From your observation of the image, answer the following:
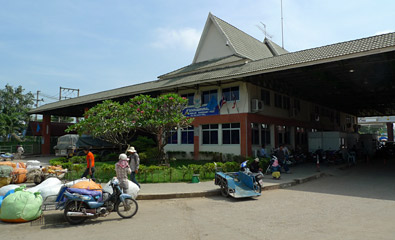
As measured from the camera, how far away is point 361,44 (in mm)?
13945

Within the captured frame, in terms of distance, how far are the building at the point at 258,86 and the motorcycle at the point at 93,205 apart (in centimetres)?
1164

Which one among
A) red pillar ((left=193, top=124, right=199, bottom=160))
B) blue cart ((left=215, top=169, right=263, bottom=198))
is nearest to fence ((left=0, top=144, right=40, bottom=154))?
red pillar ((left=193, top=124, right=199, bottom=160))

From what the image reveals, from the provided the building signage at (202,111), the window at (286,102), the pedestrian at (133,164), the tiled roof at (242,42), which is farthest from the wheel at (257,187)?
the window at (286,102)

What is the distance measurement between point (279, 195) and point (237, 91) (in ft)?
35.0

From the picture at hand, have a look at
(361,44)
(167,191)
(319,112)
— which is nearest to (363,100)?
(319,112)

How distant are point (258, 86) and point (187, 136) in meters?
6.92

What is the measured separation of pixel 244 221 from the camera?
21.0ft

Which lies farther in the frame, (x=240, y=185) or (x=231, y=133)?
(x=231, y=133)

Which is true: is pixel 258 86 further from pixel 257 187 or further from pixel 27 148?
pixel 27 148

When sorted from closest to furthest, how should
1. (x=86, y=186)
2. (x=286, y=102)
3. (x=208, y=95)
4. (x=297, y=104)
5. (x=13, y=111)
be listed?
(x=86, y=186) < (x=208, y=95) < (x=286, y=102) < (x=297, y=104) < (x=13, y=111)

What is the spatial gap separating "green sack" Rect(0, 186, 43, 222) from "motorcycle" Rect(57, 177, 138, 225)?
0.69 meters

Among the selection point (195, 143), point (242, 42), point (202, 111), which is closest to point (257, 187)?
point (195, 143)

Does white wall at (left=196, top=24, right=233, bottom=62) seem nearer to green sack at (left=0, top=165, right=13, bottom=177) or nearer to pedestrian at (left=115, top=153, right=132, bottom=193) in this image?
pedestrian at (left=115, top=153, right=132, bottom=193)

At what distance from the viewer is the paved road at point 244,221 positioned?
5.43 meters
